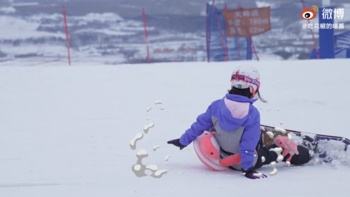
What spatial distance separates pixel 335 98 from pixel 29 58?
776 centimetres

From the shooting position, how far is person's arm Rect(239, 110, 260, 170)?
3.15 meters

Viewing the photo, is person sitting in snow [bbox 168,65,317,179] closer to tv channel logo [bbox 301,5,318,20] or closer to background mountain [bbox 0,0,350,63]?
background mountain [bbox 0,0,350,63]

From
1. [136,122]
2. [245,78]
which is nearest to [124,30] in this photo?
[136,122]

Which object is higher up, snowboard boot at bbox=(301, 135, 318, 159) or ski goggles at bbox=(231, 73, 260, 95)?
ski goggles at bbox=(231, 73, 260, 95)

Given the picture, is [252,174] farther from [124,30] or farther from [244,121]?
[124,30]

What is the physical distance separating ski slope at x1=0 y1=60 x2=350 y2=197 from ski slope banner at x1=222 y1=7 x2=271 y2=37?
7.91 feet

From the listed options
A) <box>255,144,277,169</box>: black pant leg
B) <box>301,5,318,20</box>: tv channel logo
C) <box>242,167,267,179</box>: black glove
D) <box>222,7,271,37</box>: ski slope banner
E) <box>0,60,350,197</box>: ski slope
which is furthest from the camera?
<box>301,5,318,20</box>: tv channel logo

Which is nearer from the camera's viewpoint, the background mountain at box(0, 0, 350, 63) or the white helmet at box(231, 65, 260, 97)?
the white helmet at box(231, 65, 260, 97)

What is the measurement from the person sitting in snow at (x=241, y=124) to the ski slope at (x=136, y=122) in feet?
0.41

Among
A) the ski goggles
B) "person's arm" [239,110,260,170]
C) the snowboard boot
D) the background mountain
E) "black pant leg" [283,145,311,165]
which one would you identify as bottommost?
"black pant leg" [283,145,311,165]

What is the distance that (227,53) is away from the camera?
1227 centimetres

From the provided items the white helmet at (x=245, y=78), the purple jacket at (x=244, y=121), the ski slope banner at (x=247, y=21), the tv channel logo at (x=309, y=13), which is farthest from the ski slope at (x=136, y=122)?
the tv channel logo at (x=309, y=13)

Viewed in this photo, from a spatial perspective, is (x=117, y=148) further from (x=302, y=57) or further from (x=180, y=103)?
(x=302, y=57)

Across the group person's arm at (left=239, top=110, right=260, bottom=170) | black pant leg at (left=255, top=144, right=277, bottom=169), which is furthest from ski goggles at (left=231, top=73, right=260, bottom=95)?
black pant leg at (left=255, top=144, right=277, bottom=169)
